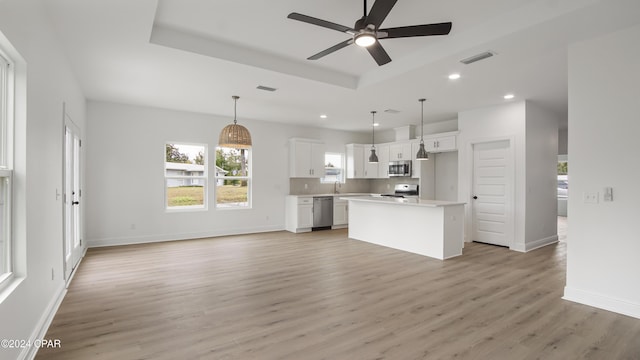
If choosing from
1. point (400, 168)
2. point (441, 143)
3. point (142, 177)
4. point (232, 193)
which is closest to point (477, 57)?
point (441, 143)

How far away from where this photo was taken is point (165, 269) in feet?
15.3

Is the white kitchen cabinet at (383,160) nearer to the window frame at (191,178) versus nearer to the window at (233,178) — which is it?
the window at (233,178)

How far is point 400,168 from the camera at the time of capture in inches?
324

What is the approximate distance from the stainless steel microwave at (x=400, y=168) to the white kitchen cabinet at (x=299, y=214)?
2.20 m

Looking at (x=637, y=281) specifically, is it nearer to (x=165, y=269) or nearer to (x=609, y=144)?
(x=609, y=144)

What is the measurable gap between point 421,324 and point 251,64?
3415 mm

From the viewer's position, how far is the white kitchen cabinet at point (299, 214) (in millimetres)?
7914

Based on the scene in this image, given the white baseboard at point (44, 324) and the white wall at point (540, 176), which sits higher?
the white wall at point (540, 176)

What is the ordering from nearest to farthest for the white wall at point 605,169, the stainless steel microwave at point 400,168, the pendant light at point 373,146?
1. the white wall at point 605,169
2. the pendant light at point 373,146
3. the stainless steel microwave at point 400,168

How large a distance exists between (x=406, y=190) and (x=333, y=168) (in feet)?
7.07

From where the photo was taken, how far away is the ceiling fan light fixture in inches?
104

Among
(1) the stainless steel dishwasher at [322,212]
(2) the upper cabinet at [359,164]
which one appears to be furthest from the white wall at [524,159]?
(1) the stainless steel dishwasher at [322,212]

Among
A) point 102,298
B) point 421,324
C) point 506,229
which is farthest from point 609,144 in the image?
point 102,298

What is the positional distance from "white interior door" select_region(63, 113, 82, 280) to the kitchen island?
15.8ft
